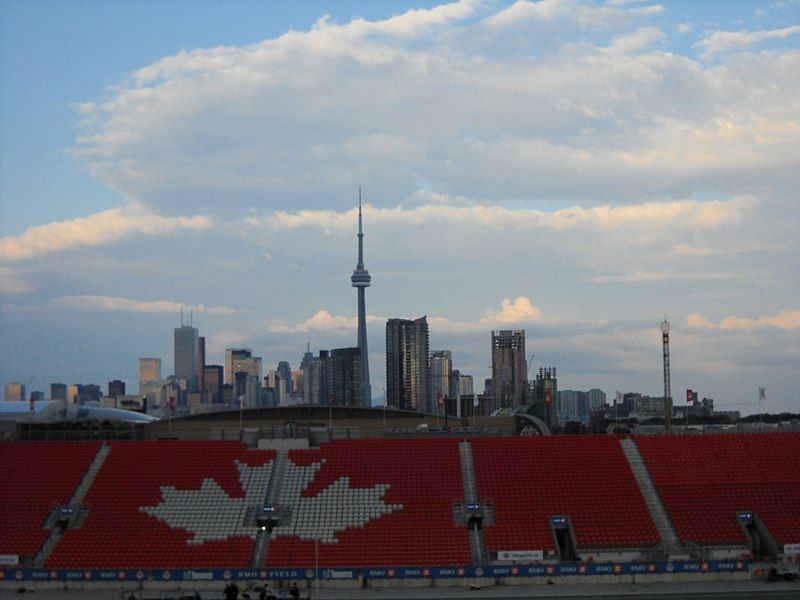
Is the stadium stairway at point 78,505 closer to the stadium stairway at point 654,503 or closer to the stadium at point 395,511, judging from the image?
the stadium at point 395,511

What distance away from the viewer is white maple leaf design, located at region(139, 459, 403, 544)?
62625 mm

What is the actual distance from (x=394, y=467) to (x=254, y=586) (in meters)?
18.5

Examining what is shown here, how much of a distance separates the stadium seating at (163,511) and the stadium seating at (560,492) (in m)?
15.1

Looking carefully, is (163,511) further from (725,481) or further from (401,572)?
(725,481)

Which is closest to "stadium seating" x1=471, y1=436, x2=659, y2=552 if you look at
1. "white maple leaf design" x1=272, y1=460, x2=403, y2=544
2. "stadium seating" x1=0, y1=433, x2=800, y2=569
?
"stadium seating" x1=0, y1=433, x2=800, y2=569

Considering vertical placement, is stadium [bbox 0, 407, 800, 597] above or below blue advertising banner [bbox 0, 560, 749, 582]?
above

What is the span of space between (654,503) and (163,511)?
30.7 m

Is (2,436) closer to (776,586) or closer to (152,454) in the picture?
(152,454)

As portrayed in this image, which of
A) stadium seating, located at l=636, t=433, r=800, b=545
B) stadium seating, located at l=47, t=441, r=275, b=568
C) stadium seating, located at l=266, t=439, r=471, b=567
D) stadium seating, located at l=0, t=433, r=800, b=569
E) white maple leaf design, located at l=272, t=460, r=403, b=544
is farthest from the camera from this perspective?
white maple leaf design, located at l=272, t=460, r=403, b=544

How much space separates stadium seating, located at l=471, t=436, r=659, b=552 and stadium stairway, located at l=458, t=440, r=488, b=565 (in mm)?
388

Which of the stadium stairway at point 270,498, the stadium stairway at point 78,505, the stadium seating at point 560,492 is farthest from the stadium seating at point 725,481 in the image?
the stadium stairway at point 78,505

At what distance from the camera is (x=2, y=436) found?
8450cm

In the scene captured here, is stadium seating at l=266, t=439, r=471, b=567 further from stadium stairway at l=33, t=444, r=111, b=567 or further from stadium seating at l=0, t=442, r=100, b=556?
stadium seating at l=0, t=442, r=100, b=556

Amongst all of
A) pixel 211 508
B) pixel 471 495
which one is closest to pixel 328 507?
pixel 211 508
